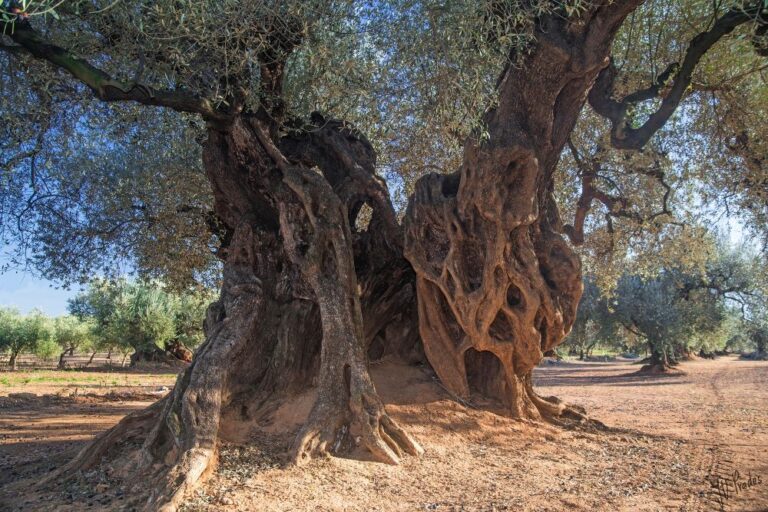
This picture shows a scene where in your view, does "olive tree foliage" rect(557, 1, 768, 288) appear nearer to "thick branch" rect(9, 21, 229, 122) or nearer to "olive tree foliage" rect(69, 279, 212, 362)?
"thick branch" rect(9, 21, 229, 122)

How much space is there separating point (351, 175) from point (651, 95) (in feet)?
17.3

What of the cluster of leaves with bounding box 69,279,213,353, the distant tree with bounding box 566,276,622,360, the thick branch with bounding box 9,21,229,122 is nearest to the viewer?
the thick branch with bounding box 9,21,229,122

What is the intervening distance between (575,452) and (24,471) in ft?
23.0

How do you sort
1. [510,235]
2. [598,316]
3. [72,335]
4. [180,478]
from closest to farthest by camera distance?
1. [180,478]
2. [510,235]
3. [598,316]
4. [72,335]

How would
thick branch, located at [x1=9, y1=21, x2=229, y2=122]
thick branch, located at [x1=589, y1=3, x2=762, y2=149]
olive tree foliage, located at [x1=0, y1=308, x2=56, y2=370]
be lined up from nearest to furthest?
thick branch, located at [x1=9, y1=21, x2=229, y2=122], thick branch, located at [x1=589, y1=3, x2=762, y2=149], olive tree foliage, located at [x1=0, y1=308, x2=56, y2=370]

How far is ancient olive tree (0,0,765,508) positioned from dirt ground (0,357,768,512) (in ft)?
1.40

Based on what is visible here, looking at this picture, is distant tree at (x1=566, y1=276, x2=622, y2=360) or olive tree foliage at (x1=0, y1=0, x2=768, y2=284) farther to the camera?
distant tree at (x1=566, y1=276, x2=622, y2=360)

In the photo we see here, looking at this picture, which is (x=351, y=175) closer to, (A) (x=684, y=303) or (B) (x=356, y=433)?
(B) (x=356, y=433)

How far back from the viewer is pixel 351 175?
862cm

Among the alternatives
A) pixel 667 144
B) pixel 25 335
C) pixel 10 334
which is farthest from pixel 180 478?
pixel 10 334

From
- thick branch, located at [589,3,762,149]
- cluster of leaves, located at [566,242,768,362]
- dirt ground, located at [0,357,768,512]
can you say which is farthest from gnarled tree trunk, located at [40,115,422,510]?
cluster of leaves, located at [566,242,768,362]

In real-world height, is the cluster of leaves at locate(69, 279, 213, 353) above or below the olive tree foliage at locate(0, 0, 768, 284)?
below

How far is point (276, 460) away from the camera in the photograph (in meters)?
5.76

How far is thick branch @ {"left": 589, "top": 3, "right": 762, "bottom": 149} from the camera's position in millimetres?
7938
